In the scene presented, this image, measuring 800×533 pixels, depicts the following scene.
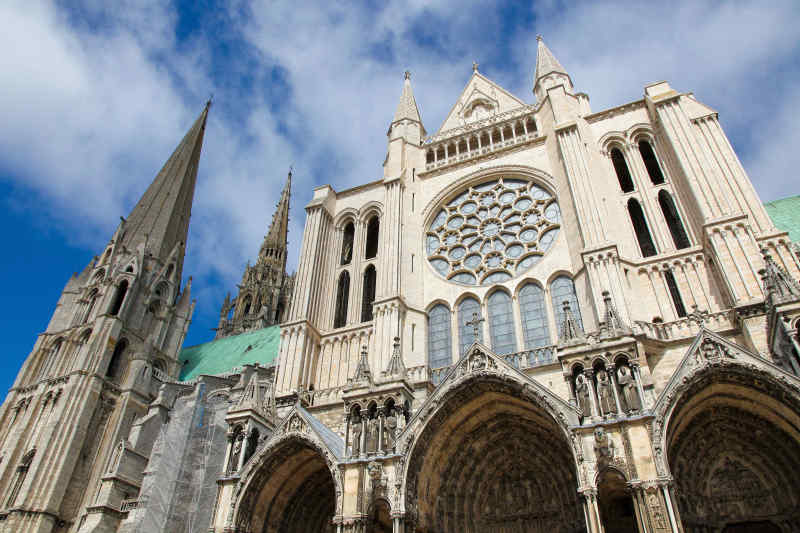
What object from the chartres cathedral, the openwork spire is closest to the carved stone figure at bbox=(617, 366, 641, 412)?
the chartres cathedral

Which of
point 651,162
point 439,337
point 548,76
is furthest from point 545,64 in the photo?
point 439,337

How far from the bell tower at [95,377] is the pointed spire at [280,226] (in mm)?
13280

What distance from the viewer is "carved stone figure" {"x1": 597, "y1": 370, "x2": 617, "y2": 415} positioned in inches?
397

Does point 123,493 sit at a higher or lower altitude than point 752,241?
lower

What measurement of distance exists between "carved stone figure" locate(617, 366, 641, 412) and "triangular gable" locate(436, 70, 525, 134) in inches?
532

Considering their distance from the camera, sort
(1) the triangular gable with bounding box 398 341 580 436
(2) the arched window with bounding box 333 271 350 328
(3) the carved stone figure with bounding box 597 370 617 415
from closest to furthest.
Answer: (3) the carved stone figure with bounding box 597 370 617 415, (1) the triangular gable with bounding box 398 341 580 436, (2) the arched window with bounding box 333 271 350 328

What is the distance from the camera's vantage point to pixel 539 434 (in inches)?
483

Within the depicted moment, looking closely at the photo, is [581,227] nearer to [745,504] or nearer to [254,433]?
[745,504]

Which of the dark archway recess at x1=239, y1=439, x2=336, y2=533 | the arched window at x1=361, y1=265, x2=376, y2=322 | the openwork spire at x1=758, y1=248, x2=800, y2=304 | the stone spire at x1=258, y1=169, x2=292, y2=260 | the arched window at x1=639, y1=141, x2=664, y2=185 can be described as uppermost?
the stone spire at x1=258, y1=169, x2=292, y2=260

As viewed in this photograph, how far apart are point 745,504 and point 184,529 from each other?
1554 centimetres

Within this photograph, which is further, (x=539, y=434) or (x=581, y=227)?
(x=581, y=227)

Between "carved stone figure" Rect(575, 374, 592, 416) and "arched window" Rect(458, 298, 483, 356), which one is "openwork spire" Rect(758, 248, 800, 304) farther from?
"arched window" Rect(458, 298, 483, 356)

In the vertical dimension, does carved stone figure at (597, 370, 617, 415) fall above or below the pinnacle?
below

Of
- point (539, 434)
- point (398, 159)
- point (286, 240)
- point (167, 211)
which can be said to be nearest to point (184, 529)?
point (539, 434)
